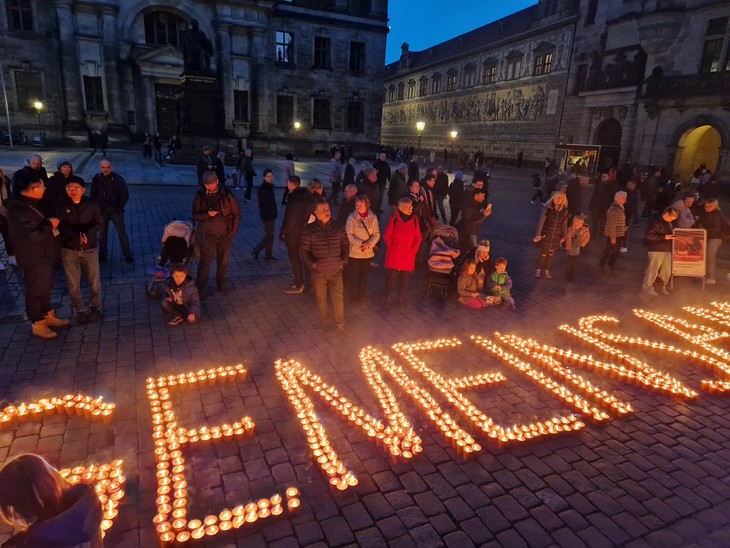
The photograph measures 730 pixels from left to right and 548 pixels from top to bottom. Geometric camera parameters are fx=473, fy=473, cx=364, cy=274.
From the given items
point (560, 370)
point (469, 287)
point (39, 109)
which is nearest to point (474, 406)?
point (560, 370)

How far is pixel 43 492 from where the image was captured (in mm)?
1675

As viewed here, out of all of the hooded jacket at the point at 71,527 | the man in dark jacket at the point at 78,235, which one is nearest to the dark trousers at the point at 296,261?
the man in dark jacket at the point at 78,235

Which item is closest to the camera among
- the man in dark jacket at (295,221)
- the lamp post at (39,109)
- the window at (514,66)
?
the man in dark jacket at (295,221)

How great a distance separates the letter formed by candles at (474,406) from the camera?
14.6 ft

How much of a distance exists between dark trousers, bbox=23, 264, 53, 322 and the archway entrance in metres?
33.2

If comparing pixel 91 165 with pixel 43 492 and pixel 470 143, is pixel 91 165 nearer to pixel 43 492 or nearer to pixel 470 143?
pixel 43 492

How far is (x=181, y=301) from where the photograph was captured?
661 cm

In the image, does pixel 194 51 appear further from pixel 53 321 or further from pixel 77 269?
pixel 53 321

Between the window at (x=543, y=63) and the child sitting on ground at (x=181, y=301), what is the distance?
4258cm

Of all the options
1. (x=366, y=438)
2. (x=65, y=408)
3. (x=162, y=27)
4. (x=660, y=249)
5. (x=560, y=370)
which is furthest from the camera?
(x=162, y=27)

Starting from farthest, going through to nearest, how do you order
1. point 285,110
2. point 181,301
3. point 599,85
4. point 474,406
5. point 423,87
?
point 423,87
point 285,110
point 599,85
point 181,301
point 474,406

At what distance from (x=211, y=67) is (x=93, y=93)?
28.3 ft

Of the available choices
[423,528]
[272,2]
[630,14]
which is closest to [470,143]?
[630,14]

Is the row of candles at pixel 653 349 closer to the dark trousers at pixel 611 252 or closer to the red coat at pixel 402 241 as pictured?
the red coat at pixel 402 241
